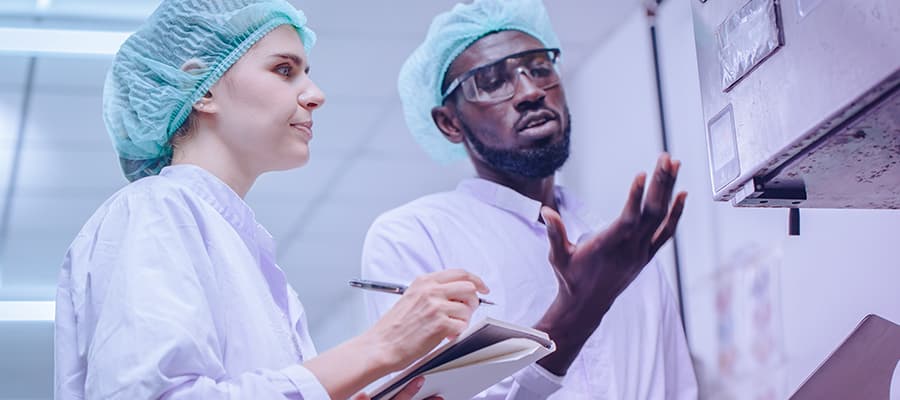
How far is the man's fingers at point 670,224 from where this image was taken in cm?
165

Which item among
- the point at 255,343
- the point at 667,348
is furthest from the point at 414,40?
the point at 255,343

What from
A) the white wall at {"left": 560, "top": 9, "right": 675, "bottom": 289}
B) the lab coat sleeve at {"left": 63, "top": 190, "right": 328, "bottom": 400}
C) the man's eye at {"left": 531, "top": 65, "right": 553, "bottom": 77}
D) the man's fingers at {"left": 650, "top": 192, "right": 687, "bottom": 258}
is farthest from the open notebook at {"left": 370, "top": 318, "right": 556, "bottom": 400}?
the white wall at {"left": 560, "top": 9, "right": 675, "bottom": 289}

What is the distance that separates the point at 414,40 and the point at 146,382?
2.28 m

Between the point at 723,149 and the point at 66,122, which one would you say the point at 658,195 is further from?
the point at 66,122

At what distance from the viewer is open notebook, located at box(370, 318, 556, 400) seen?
1.23 metres

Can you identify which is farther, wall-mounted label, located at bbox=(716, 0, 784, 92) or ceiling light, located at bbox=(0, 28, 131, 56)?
ceiling light, located at bbox=(0, 28, 131, 56)

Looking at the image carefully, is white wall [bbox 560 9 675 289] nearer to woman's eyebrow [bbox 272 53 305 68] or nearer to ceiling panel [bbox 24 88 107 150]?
woman's eyebrow [bbox 272 53 305 68]

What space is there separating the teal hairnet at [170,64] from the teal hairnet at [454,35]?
2.53 ft

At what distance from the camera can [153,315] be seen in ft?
3.74

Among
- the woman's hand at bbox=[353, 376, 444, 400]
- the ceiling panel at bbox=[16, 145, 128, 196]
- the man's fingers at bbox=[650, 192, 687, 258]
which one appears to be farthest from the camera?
the ceiling panel at bbox=[16, 145, 128, 196]

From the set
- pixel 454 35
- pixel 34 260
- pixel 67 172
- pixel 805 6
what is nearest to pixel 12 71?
pixel 67 172

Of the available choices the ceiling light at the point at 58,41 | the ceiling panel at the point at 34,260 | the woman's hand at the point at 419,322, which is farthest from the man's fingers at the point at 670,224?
the ceiling panel at the point at 34,260

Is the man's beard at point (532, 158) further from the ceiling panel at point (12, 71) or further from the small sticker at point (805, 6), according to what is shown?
the ceiling panel at point (12, 71)

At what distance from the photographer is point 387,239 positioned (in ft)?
6.68
